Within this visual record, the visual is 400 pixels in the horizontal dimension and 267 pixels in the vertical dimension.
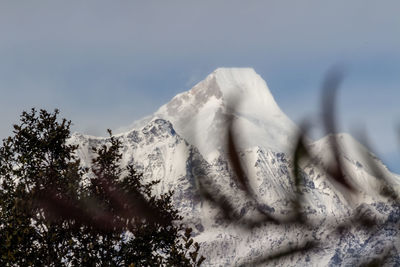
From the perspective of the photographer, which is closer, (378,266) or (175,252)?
(378,266)

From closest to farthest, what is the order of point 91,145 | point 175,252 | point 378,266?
1. point 378,266
2. point 91,145
3. point 175,252

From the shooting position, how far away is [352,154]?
3.07 ft

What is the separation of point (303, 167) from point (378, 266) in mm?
208

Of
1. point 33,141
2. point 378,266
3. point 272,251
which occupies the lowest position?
point 378,266

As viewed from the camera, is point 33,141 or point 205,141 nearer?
point 205,141

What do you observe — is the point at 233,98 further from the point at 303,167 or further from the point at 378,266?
the point at 378,266

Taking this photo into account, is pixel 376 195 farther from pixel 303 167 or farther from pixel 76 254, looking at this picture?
pixel 76 254

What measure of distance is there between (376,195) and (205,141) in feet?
1.07

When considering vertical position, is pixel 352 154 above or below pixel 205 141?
below

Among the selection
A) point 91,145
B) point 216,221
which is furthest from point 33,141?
point 216,221

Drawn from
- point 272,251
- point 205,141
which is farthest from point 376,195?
point 205,141

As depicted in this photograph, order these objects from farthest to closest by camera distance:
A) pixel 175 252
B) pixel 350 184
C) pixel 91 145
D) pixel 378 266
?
pixel 175 252 < pixel 91 145 < pixel 350 184 < pixel 378 266

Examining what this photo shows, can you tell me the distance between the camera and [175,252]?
11.3m

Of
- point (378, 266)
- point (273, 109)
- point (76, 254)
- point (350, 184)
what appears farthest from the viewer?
point (76, 254)
